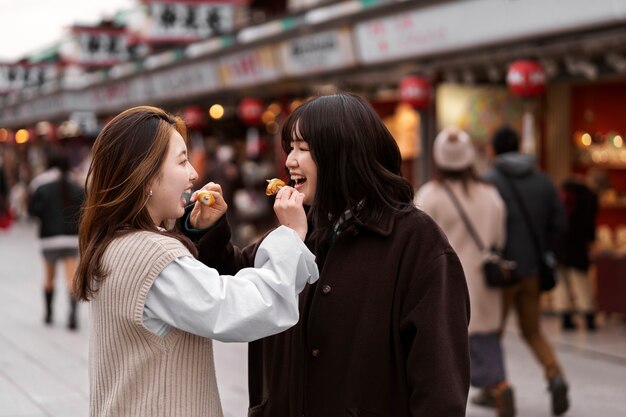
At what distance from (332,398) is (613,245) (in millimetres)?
9378

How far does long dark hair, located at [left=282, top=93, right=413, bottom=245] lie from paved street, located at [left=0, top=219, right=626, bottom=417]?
4.10 metres

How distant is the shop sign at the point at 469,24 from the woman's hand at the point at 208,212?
6275mm

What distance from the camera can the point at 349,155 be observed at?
276 cm

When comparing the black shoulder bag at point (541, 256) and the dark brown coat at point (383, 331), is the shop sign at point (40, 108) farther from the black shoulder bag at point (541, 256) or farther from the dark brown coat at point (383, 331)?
the dark brown coat at point (383, 331)

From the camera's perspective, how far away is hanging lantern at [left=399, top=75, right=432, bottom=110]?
455 inches

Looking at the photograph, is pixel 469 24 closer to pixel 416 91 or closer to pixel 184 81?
pixel 416 91

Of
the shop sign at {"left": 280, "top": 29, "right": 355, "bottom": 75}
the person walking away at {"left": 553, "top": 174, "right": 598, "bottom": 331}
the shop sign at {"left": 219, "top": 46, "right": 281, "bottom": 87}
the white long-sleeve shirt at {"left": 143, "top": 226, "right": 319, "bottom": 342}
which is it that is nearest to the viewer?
the white long-sleeve shirt at {"left": 143, "top": 226, "right": 319, "bottom": 342}

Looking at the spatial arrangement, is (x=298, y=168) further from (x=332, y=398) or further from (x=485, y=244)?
(x=485, y=244)

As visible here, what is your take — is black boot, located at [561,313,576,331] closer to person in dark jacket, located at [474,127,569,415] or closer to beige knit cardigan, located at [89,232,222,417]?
person in dark jacket, located at [474,127,569,415]

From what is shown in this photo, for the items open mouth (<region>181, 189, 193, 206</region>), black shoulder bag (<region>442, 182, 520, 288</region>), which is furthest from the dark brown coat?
black shoulder bag (<region>442, 182, 520, 288</region>)

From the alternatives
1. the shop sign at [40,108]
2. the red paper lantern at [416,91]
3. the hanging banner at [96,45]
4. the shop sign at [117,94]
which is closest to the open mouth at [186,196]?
the red paper lantern at [416,91]

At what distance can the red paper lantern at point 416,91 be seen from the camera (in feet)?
37.9

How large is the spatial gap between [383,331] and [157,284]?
668mm

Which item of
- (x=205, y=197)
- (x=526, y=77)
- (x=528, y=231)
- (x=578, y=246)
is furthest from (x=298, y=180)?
(x=578, y=246)
